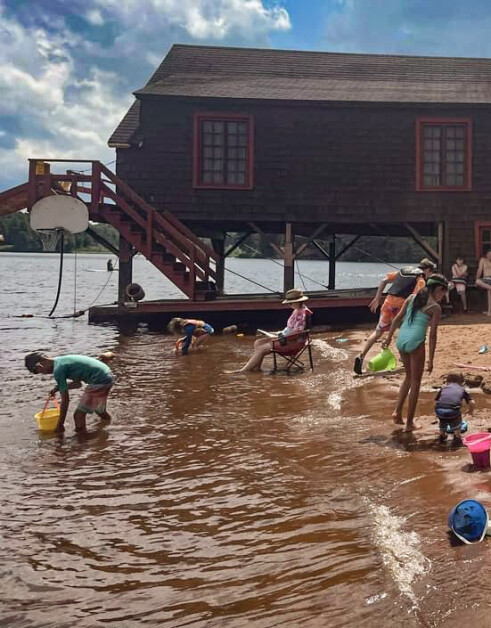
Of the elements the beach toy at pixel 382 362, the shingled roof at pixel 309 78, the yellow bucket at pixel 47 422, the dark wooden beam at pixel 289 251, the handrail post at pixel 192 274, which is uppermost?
the shingled roof at pixel 309 78

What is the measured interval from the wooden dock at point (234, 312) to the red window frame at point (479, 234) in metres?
3.66

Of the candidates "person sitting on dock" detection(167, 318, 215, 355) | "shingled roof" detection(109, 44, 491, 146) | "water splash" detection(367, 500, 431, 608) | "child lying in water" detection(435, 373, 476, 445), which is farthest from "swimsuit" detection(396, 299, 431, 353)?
"shingled roof" detection(109, 44, 491, 146)

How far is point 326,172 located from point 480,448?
14679mm

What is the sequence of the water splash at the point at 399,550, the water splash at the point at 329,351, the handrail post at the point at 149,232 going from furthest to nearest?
the handrail post at the point at 149,232 → the water splash at the point at 329,351 → the water splash at the point at 399,550

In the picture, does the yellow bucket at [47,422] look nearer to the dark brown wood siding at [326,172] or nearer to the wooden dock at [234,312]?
the wooden dock at [234,312]

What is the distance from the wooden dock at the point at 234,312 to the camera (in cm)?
1695

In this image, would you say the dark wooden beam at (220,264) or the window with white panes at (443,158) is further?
the dark wooden beam at (220,264)

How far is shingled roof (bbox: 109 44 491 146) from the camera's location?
18672 mm

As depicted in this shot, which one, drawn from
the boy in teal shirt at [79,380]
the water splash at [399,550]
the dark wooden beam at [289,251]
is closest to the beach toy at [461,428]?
the water splash at [399,550]

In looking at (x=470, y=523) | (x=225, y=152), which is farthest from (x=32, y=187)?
(x=470, y=523)

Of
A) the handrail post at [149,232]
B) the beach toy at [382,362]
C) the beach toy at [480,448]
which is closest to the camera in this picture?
the beach toy at [480,448]

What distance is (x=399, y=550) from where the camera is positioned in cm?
400

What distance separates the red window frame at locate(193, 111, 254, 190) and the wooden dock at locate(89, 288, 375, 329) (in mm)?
3377

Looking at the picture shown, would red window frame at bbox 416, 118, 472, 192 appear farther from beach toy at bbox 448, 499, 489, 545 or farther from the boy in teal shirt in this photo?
beach toy at bbox 448, 499, 489, 545
